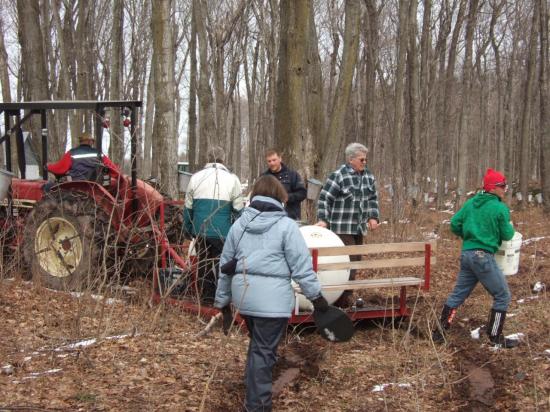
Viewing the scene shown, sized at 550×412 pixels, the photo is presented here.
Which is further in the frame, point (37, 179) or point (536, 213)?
point (536, 213)

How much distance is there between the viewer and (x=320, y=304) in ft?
14.5

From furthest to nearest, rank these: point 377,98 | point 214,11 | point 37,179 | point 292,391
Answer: point 377,98 < point 214,11 < point 37,179 < point 292,391

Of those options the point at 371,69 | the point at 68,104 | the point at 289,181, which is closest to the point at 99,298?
the point at 289,181

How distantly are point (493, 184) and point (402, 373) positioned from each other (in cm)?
207

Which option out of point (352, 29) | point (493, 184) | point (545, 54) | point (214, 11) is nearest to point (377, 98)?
point (214, 11)

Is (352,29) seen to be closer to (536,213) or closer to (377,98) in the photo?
(536,213)

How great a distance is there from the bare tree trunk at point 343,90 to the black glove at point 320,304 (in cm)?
680

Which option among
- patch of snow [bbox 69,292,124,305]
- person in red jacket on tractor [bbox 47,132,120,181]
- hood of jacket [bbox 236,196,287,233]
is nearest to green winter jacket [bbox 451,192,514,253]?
hood of jacket [bbox 236,196,287,233]

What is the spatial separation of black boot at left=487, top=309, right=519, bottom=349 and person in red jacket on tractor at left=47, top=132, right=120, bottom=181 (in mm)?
4536

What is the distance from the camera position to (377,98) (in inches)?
1363

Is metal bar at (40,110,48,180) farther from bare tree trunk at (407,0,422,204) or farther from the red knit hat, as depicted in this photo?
bare tree trunk at (407,0,422,204)

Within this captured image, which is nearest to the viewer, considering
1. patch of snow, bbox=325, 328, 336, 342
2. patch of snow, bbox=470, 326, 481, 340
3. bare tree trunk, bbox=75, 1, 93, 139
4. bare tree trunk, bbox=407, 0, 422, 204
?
patch of snow, bbox=325, 328, 336, 342

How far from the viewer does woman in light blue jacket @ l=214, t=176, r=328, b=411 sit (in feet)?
14.3

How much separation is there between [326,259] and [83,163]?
10.6ft
